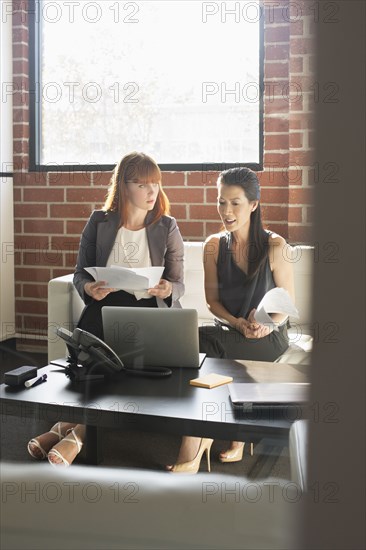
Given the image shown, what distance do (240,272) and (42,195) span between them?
569mm

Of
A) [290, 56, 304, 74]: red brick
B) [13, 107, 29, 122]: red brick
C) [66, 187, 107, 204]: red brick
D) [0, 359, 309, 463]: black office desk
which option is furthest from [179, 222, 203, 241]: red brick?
[290, 56, 304, 74]: red brick

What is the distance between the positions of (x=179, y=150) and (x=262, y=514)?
4.26 ft

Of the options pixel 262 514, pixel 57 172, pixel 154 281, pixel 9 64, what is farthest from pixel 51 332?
pixel 262 514

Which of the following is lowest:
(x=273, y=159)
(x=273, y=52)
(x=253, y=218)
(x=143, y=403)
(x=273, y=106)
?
(x=143, y=403)

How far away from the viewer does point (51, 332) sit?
1.30 meters

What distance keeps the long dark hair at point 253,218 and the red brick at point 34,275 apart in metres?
0.45

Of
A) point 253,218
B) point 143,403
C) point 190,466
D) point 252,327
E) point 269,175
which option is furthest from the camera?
point 269,175

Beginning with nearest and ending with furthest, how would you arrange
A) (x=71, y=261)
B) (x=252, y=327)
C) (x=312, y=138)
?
(x=312, y=138) → (x=252, y=327) → (x=71, y=261)

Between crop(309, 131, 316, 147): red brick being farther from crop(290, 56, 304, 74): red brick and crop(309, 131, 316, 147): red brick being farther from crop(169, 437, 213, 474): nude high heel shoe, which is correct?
crop(169, 437, 213, 474): nude high heel shoe

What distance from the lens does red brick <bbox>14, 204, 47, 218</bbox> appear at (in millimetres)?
1447

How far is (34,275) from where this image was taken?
4.68 ft

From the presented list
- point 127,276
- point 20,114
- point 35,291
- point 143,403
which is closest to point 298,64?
point 143,403

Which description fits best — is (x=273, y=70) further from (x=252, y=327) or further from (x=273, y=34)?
(x=252, y=327)

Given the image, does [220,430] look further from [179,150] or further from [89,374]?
[179,150]
